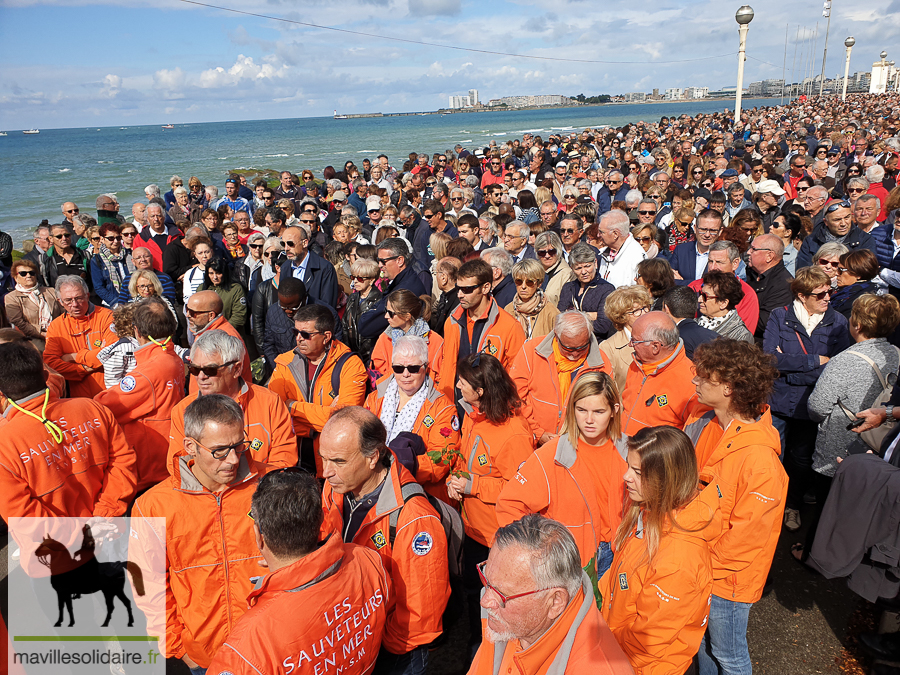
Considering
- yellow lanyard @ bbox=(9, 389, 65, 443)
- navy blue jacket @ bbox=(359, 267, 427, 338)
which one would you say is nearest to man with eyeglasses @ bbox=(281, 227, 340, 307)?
navy blue jacket @ bbox=(359, 267, 427, 338)

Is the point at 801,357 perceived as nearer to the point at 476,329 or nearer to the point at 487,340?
the point at 487,340

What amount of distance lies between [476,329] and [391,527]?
8.32ft

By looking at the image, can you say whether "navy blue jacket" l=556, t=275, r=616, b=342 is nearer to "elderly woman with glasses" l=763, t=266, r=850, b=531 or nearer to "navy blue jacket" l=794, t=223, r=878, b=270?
"elderly woman with glasses" l=763, t=266, r=850, b=531

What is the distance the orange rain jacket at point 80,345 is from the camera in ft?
16.3

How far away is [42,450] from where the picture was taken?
301 cm

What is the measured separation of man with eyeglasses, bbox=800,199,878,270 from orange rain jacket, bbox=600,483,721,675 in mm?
5857

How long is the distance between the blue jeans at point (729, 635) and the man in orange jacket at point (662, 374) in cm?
114

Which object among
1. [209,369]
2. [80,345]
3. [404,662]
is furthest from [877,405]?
[80,345]

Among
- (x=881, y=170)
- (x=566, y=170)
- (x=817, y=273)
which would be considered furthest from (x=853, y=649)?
(x=566, y=170)

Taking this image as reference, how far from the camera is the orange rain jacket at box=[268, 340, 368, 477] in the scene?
415cm

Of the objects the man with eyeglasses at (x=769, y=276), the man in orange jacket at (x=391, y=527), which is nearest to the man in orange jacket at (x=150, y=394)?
the man in orange jacket at (x=391, y=527)

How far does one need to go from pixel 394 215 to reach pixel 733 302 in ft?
19.9

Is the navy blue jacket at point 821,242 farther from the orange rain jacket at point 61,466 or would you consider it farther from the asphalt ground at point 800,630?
the orange rain jacket at point 61,466

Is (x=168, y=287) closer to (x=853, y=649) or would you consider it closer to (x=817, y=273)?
(x=817, y=273)
